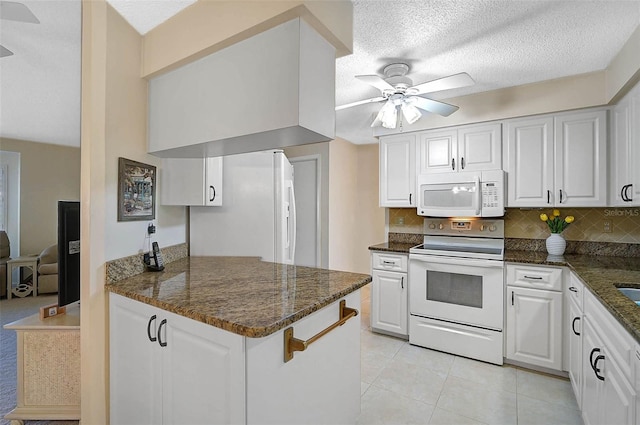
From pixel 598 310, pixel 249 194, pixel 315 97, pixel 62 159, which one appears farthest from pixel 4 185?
pixel 598 310

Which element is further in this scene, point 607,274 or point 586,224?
point 586,224

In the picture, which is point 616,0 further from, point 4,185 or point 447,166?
Result: point 4,185

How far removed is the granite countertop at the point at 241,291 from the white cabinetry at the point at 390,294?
59.7 inches

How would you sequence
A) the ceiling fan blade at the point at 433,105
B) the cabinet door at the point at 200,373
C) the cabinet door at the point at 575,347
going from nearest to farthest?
the cabinet door at the point at 200,373, the cabinet door at the point at 575,347, the ceiling fan blade at the point at 433,105

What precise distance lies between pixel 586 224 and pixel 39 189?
241 inches

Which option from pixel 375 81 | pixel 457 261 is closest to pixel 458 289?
pixel 457 261

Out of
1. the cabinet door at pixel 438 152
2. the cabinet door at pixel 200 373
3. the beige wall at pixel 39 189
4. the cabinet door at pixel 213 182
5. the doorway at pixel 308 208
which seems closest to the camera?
the cabinet door at pixel 200 373

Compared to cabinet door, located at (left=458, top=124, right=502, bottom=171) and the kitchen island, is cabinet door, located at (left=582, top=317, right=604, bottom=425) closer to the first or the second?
the kitchen island

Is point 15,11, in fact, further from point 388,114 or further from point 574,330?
point 574,330

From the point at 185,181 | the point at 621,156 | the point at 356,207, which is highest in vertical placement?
the point at 621,156

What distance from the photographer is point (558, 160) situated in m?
2.66

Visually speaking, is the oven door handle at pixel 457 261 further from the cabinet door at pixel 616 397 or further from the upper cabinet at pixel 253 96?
the upper cabinet at pixel 253 96

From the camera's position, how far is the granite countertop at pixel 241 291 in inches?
43.3

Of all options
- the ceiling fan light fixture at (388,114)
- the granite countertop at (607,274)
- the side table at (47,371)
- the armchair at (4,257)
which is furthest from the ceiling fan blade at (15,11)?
the armchair at (4,257)
